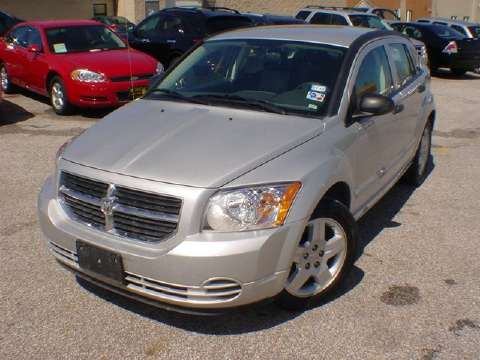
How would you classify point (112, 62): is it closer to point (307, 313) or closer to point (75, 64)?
point (75, 64)

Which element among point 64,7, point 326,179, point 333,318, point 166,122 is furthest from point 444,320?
point 64,7

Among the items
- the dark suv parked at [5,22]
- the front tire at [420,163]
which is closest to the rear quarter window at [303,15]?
the dark suv parked at [5,22]

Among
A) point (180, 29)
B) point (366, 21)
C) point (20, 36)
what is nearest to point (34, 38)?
point (20, 36)

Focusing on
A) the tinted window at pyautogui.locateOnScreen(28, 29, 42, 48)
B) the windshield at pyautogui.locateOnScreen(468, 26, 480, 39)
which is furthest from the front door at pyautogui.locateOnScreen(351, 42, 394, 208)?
the windshield at pyautogui.locateOnScreen(468, 26, 480, 39)

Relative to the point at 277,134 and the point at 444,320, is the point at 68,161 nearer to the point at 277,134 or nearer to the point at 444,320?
the point at 277,134

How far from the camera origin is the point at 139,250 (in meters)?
3.08

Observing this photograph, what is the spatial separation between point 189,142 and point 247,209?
0.66 m

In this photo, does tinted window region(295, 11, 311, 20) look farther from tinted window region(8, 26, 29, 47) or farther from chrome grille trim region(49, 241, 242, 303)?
chrome grille trim region(49, 241, 242, 303)

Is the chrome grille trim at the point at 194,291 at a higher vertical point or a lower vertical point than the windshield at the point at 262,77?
lower

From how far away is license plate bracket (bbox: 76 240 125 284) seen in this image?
3.16m

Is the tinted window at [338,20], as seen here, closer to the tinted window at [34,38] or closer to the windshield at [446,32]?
the windshield at [446,32]

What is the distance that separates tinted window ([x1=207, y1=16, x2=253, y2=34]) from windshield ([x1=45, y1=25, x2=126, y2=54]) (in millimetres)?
2375

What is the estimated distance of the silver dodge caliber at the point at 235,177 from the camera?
120 inches

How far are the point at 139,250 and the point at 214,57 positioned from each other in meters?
2.09
